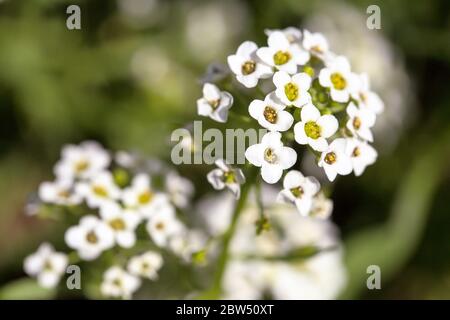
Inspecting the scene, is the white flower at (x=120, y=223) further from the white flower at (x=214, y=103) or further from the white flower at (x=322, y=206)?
the white flower at (x=322, y=206)

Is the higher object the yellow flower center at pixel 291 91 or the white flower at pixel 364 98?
the white flower at pixel 364 98

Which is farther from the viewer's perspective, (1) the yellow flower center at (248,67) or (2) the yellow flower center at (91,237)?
(2) the yellow flower center at (91,237)

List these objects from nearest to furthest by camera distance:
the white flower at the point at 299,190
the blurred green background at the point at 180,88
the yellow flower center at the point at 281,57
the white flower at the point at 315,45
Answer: the white flower at the point at 299,190, the yellow flower center at the point at 281,57, the white flower at the point at 315,45, the blurred green background at the point at 180,88

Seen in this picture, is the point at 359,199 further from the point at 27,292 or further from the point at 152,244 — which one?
the point at 27,292

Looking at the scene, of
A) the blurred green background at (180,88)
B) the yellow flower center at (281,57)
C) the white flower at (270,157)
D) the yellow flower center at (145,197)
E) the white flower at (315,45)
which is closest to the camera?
the white flower at (270,157)

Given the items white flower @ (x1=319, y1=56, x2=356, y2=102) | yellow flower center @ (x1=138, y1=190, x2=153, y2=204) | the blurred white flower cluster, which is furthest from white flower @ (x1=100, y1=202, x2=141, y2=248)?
white flower @ (x1=319, y1=56, x2=356, y2=102)

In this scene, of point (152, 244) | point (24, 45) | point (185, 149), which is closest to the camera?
point (185, 149)

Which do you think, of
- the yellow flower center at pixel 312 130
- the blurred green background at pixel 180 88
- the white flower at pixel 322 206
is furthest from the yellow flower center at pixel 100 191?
the blurred green background at pixel 180 88
